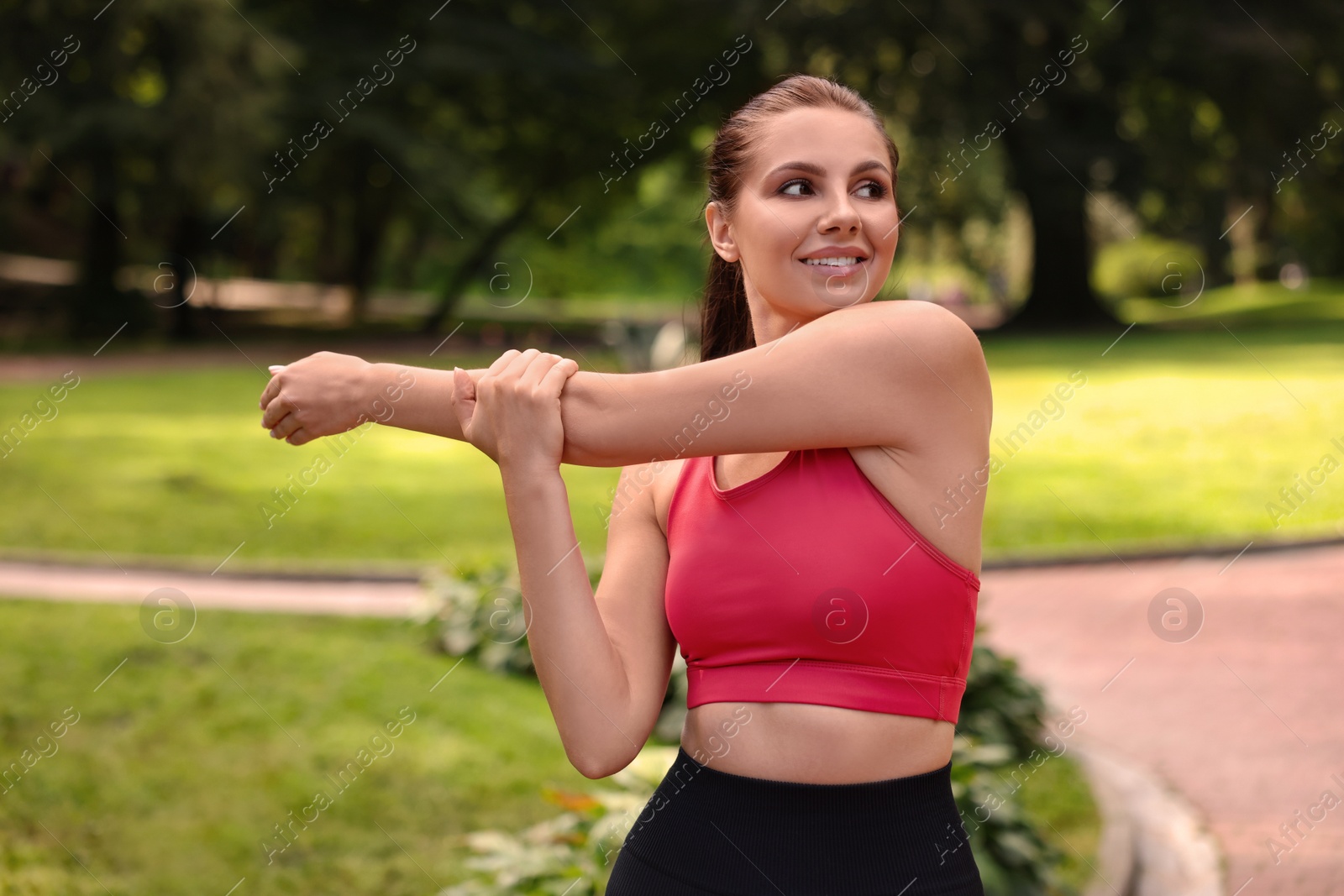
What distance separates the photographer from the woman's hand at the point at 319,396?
1.68 meters

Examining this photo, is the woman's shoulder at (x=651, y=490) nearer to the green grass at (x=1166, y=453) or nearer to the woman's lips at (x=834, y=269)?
the woman's lips at (x=834, y=269)

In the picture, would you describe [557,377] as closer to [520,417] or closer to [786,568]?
[520,417]

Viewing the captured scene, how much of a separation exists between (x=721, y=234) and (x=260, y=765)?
13.5 feet

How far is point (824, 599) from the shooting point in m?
1.62

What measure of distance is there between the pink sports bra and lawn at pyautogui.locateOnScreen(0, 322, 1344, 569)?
6360 millimetres

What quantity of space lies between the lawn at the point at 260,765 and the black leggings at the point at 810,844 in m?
3.24

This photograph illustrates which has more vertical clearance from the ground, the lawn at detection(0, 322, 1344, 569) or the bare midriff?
the bare midriff

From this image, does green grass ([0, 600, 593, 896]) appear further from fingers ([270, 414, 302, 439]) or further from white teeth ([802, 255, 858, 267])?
white teeth ([802, 255, 858, 267])

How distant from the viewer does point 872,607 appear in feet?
5.32

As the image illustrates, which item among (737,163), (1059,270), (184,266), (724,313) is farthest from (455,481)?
(1059,270)

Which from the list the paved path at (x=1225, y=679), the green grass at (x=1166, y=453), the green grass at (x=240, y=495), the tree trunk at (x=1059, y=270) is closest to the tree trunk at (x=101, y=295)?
the green grass at (x=240, y=495)

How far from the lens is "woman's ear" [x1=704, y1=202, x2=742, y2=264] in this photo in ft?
6.53

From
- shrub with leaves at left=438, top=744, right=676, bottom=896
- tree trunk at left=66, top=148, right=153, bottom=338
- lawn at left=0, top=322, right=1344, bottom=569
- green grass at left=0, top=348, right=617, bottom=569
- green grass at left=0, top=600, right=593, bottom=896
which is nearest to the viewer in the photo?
shrub with leaves at left=438, top=744, right=676, bottom=896

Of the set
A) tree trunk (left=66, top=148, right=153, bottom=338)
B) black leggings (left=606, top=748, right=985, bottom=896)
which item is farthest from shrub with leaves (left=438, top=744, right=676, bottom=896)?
tree trunk (left=66, top=148, right=153, bottom=338)
